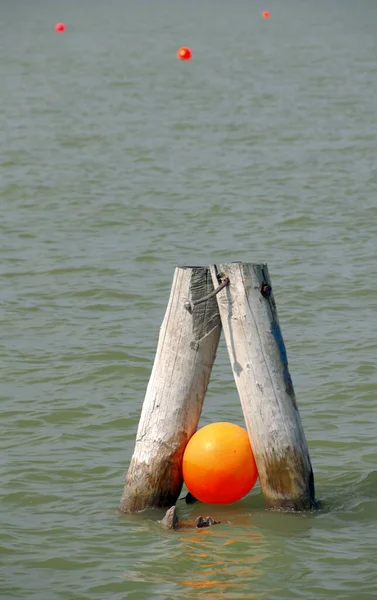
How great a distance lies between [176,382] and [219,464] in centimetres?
54

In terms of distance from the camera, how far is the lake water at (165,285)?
6527mm

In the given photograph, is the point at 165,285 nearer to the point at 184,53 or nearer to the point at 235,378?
the point at 235,378

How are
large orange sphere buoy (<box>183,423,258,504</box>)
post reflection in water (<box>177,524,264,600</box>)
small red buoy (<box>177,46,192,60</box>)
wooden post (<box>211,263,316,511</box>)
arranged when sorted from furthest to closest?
small red buoy (<box>177,46,192,60</box>), large orange sphere buoy (<box>183,423,258,504</box>), wooden post (<box>211,263,316,511</box>), post reflection in water (<box>177,524,264,600</box>)

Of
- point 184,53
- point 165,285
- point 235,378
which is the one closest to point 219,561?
point 235,378

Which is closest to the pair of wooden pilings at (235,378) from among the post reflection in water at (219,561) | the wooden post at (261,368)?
the wooden post at (261,368)

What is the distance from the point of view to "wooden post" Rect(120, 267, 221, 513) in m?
6.79

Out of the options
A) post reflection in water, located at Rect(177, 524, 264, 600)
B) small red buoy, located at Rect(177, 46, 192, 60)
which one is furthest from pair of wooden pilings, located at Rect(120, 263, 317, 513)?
small red buoy, located at Rect(177, 46, 192, 60)

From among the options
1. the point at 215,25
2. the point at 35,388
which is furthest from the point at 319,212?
the point at 215,25

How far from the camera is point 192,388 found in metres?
6.86

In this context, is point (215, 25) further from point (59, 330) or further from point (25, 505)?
point (25, 505)

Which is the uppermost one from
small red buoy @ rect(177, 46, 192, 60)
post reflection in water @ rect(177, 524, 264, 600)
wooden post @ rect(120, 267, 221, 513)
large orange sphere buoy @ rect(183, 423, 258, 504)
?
small red buoy @ rect(177, 46, 192, 60)

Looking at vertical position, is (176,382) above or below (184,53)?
below

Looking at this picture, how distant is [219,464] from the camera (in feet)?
22.2

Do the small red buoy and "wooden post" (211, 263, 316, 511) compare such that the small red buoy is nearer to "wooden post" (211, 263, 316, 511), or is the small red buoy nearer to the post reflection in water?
"wooden post" (211, 263, 316, 511)
